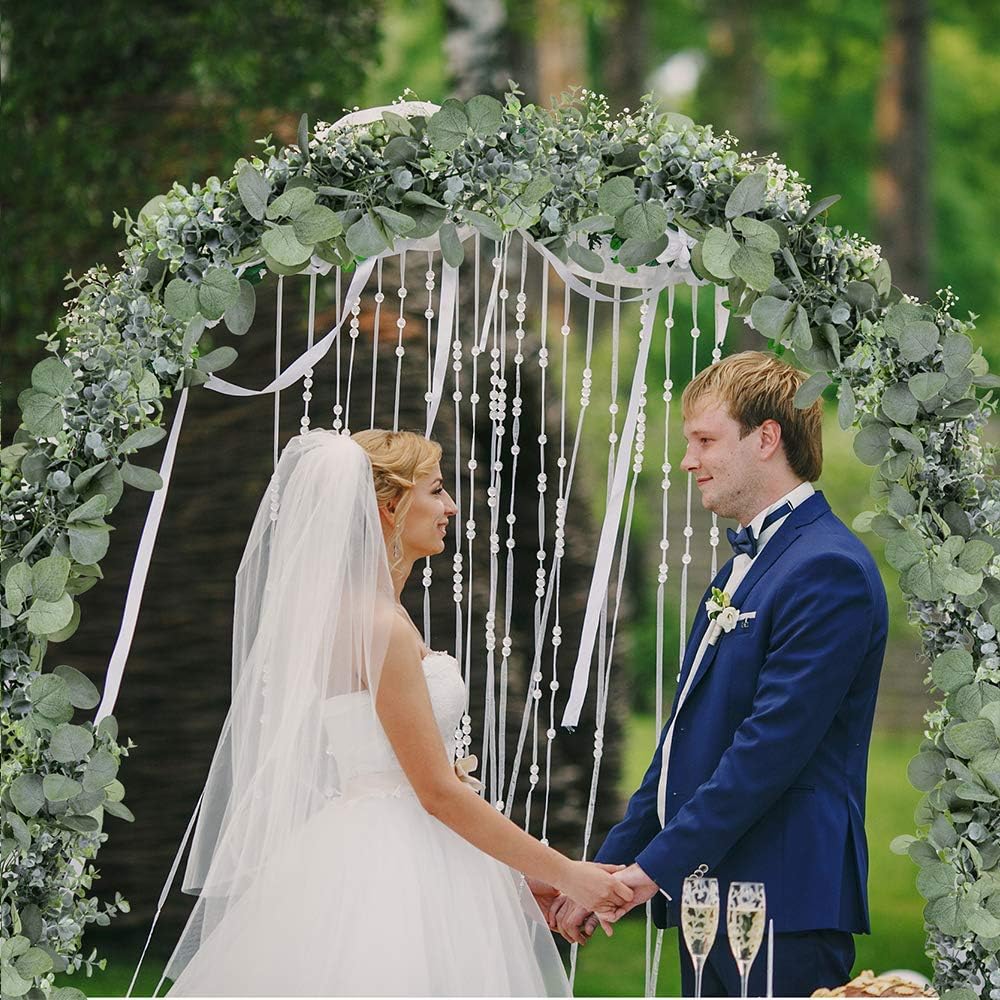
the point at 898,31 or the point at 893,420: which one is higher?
the point at 898,31

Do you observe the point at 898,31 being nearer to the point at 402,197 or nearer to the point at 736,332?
the point at 736,332

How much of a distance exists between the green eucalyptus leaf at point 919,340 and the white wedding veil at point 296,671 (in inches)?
42.1

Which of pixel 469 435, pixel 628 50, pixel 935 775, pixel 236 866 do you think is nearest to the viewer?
pixel 935 775

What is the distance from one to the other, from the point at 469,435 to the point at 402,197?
199 cm

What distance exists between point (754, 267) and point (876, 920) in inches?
207

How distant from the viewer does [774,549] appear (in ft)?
9.52

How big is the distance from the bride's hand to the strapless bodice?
0.37 meters

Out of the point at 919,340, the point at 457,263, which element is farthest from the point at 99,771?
the point at 919,340

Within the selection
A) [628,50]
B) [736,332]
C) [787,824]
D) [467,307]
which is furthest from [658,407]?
[787,824]

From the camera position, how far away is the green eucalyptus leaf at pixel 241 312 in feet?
8.48

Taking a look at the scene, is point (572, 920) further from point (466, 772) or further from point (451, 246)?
point (451, 246)

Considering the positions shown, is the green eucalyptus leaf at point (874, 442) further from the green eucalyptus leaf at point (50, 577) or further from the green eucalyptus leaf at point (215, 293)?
the green eucalyptus leaf at point (50, 577)

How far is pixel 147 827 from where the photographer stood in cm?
492

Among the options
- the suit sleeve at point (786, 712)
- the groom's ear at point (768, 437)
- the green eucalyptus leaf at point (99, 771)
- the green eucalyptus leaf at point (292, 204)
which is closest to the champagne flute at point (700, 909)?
the suit sleeve at point (786, 712)
